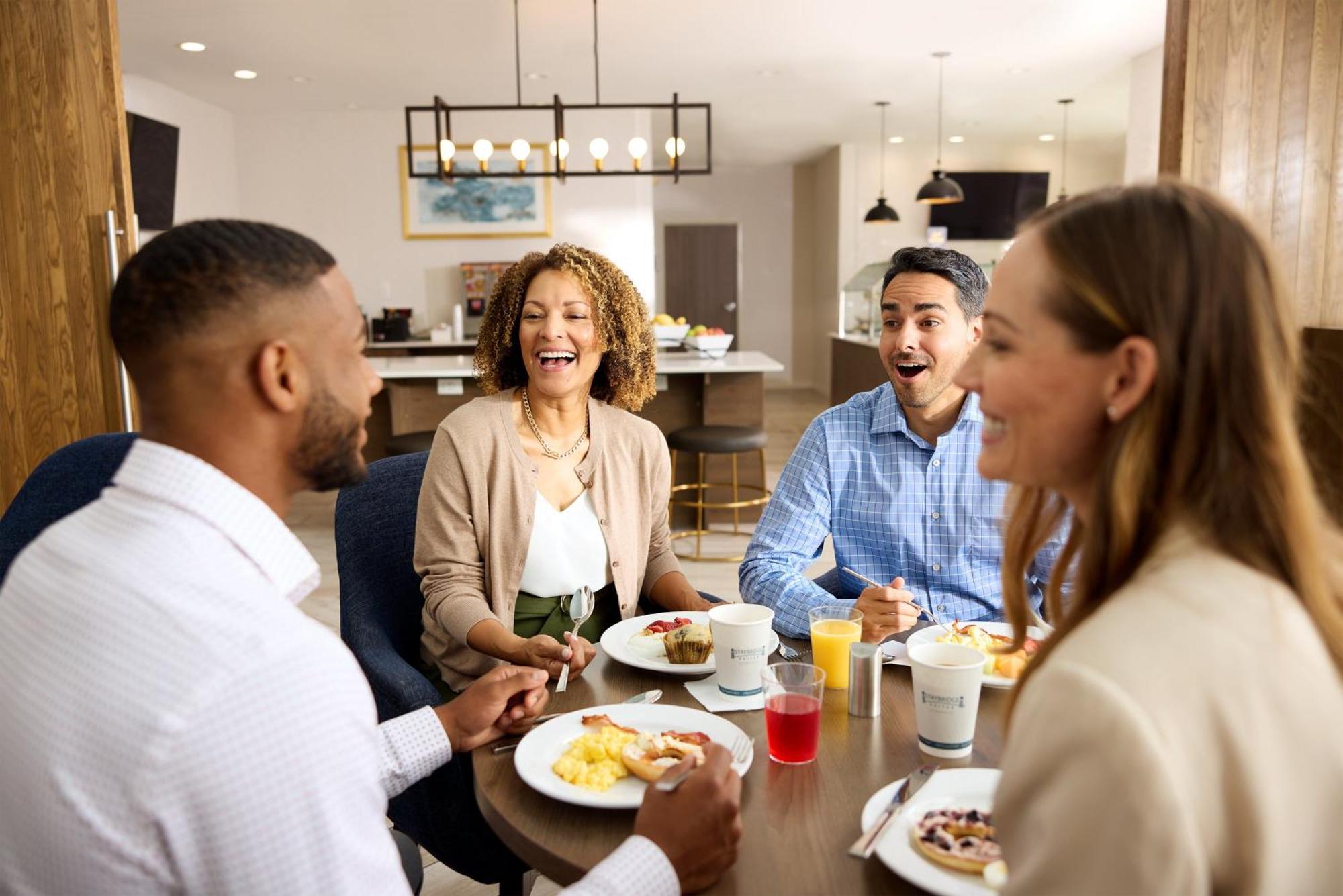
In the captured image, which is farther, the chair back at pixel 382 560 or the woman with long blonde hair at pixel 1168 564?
the chair back at pixel 382 560

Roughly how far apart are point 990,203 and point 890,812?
1089cm

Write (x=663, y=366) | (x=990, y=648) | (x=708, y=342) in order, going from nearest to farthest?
(x=990, y=648) < (x=663, y=366) < (x=708, y=342)

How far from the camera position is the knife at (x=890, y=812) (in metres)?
0.93

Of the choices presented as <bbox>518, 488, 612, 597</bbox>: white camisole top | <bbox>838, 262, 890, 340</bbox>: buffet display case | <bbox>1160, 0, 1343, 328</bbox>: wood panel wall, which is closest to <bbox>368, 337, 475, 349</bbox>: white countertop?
<bbox>838, 262, 890, 340</bbox>: buffet display case

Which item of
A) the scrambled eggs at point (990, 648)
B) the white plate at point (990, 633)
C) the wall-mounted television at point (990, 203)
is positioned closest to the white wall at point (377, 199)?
the wall-mounted television at point (990, 203)

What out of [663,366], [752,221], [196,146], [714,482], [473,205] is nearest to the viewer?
[663,366]

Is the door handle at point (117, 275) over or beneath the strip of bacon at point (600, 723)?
over

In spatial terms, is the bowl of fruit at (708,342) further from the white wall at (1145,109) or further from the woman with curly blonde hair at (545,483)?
the white wall at (1145,109)

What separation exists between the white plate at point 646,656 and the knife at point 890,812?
0.32 metres

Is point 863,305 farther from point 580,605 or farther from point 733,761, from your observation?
point 733,761

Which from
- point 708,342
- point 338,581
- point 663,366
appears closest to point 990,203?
point 708,342

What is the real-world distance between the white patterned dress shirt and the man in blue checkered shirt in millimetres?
1111

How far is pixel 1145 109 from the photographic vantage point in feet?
22.0

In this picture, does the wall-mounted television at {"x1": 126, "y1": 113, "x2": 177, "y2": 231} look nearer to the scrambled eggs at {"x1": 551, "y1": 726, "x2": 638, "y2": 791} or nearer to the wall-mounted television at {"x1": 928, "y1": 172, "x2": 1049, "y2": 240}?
the scrambled eggs at {"x1": 551, "y1": 726, "x2": 638, "y2": 791}
